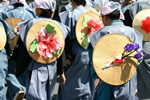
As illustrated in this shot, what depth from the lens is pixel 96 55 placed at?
4.32 meters

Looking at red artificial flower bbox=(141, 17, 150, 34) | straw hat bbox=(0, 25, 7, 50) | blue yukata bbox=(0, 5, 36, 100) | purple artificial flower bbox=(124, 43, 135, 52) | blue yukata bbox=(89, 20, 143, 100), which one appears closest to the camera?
purple artificial flower bbox=(124, 43, 135, 52)

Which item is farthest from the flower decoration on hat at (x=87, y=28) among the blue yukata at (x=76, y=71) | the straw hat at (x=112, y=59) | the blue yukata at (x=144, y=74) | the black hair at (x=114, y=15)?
the straw hat at (x=112, y=59)

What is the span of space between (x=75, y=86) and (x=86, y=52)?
1.74 feet

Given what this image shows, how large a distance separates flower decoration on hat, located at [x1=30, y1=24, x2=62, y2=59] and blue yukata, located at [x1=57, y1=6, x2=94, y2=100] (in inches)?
29.4

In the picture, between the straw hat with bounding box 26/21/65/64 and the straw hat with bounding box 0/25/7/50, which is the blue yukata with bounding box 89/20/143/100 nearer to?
the straw hat with bounding box 26/21/65/64

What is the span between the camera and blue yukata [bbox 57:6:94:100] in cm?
563

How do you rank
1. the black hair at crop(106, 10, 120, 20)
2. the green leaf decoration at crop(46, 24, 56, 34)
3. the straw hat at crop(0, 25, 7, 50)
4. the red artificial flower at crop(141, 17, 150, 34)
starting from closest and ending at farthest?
1. the black hair at crop(106, 10, 120, 20)
2. the green leaf decoration at crop(46, 24, 56, 34)
3. the straw hat at crop(0, 25, 7, 50)
4. the red artificial flower at crop(141, 17, 150, 34)

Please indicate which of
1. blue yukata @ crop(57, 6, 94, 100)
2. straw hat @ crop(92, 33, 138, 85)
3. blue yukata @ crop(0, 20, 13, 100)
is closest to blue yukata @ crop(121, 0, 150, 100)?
blue yukata @ crop(57, 6, 94, 100)

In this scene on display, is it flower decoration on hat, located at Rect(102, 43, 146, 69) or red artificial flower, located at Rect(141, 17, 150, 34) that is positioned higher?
flower decoration on hat, located at Rect(102, 43, 146, 69)

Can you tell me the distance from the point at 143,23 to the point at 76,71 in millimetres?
1230

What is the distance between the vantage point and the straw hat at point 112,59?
14.0 feet

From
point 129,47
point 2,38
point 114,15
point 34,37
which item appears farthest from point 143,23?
point 2,38

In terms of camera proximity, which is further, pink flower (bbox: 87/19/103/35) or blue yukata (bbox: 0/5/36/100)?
blue yukata (bbox: 0/5/36/100)

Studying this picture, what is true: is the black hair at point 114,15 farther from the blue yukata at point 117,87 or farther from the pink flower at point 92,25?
the pink flower at point 92,25
